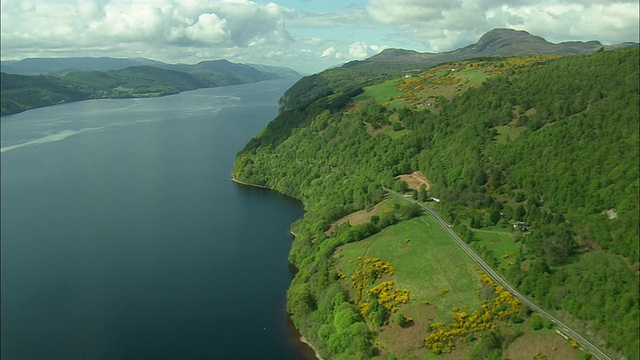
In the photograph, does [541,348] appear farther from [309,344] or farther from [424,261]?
[309,344]

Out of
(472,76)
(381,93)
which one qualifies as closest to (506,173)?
(472,76)

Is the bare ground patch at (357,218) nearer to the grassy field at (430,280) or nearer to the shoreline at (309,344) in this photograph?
the grassy field at (430,280)

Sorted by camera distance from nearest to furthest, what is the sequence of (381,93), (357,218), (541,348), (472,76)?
(541,348)
(357,218)
(472,76)
(381,93)

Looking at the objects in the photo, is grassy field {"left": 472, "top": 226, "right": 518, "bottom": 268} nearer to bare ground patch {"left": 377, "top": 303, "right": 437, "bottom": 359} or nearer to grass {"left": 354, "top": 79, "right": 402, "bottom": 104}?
bare ground patch {"left": 377, "top": 303, "right": 437, "bottom": 359}

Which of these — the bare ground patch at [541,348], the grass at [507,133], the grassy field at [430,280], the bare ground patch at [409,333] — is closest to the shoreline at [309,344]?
the grassy field at [430,280]

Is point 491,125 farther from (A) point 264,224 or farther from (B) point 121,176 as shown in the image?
(B) point 121,176

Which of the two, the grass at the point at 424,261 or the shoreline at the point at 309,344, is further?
the grass at the point at 424,261

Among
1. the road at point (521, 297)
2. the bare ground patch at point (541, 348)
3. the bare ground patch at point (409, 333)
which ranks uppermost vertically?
the road at point (521, 297)
